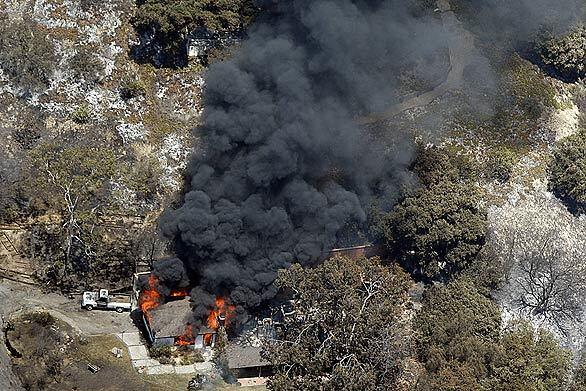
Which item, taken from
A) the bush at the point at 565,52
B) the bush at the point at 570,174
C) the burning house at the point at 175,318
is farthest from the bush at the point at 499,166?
the burning house at the point at 175,318

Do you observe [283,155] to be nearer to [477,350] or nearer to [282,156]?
[282,156]

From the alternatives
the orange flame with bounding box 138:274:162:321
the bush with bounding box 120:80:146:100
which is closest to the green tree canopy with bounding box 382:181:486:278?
the orange flame with bounding box 138:274:162:321

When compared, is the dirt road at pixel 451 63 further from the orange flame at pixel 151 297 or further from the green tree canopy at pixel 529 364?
the orange flame at pixel 151 297

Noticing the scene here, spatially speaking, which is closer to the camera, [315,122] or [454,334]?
[454,334]

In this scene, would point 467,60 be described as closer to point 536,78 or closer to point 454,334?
point 536,78

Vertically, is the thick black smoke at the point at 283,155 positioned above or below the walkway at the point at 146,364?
above

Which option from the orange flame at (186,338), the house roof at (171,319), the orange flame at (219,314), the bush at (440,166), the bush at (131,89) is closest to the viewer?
the house roof at (171,319)

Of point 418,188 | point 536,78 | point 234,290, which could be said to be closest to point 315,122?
point 418,188
